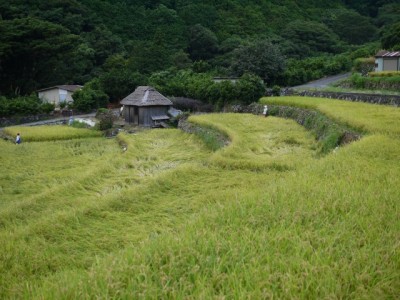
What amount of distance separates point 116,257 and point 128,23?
42.1 metres

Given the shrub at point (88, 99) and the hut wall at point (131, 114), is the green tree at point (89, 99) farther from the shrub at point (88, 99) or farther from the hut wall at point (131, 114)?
the hut wall at point (131, 114)

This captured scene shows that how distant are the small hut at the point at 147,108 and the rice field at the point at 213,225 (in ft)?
32.3

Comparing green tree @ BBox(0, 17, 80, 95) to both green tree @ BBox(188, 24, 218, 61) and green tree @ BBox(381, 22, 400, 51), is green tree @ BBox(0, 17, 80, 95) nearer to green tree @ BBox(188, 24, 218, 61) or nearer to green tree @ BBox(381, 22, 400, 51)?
green tree @ BBox(188, 24, 218, 61)

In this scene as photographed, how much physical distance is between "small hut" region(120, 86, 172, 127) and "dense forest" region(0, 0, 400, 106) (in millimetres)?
3039

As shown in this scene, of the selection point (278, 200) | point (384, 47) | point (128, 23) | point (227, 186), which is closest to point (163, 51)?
point (128, 23)

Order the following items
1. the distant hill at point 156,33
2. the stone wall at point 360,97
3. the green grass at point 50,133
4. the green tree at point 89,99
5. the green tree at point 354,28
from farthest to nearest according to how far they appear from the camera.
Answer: the green tree at point 354,28
the distant hill at point 156,33
the green tree at point 89,99
the green grass at point 50,133
the stone wall at point 360,97

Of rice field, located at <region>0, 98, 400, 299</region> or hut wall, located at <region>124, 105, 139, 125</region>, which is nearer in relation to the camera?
rice field, located at <region>0, 98, 400, 299</region>

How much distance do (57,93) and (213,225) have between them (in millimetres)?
26348

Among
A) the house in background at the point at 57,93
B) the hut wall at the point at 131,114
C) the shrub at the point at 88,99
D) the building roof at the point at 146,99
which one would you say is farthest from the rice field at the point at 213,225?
the house in background at the point at 57,93

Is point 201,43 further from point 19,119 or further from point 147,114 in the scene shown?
point 19,119

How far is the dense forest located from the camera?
26156 mm

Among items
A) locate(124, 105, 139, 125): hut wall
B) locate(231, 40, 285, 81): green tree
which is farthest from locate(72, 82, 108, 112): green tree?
locate(231, 40, 285, 81): green tree

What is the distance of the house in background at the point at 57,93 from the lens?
2727cm

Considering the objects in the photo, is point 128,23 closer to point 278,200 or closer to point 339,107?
point 339,107
